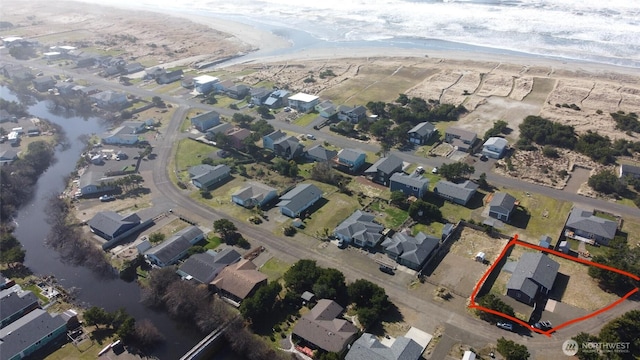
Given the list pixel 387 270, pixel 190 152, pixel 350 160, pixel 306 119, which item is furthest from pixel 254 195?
pixel 306 119

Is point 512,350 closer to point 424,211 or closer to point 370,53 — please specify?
point 424,211

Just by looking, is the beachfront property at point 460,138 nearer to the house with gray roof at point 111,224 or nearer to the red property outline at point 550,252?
the red property outline at point 550,252

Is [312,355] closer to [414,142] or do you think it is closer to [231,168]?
[231,168]

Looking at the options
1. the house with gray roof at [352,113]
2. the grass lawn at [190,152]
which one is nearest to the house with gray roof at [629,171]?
the house with gray roof at [352,113]

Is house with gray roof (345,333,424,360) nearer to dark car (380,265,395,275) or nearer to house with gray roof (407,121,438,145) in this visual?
dark car (380,265,395,275)

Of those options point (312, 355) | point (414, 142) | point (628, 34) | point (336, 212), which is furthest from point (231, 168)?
point (628, 34)

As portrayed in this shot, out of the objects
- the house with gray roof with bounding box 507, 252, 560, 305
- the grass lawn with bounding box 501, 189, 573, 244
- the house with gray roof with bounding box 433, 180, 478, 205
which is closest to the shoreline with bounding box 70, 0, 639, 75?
the grass lawn with bounding box 501, 189, 573, 244
